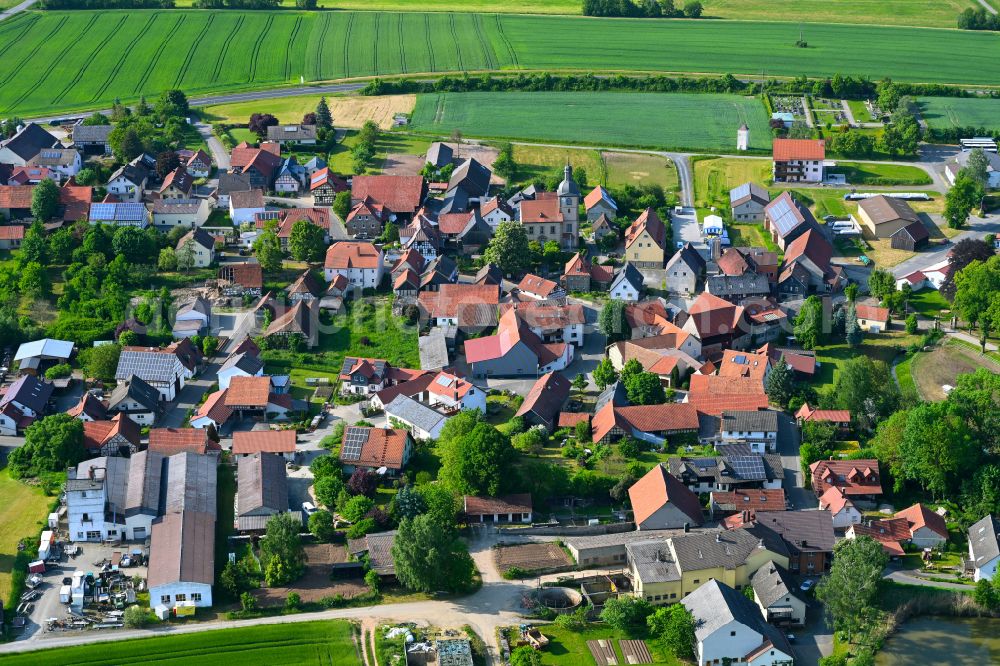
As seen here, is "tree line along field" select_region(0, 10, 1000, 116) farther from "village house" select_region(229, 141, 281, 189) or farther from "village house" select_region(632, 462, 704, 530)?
"village house" select_region(632, 462, 704, 530)

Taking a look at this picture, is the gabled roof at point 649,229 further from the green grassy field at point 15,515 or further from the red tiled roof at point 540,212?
the green grassy field at point 15,515

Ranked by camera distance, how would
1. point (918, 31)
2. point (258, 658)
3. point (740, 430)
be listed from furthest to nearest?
1. point (918, 31)
2. point (740, 430)
3. point (258, 658)

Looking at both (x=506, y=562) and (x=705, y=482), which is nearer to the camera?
(x=506, y=562)

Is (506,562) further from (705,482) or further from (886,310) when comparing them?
(886,310)

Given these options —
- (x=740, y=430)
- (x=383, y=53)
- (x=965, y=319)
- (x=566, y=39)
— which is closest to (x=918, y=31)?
(x=566, y=39)

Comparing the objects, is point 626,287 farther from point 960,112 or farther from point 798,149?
point 960,112

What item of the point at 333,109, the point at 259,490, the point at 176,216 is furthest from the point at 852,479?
the point at 333,109

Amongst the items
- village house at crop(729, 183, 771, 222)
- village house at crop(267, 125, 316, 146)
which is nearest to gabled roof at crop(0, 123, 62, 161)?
village house at crop(267, 125, 316, 146)

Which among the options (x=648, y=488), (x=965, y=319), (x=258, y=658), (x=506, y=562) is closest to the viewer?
(x=258, y=658)
